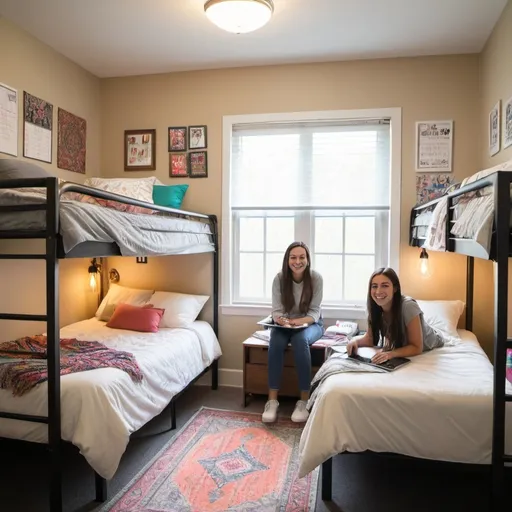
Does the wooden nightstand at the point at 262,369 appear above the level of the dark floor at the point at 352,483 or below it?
above

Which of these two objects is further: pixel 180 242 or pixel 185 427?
pixel 180 242

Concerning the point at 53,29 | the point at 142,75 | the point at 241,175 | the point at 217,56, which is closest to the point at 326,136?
the point at 241,175

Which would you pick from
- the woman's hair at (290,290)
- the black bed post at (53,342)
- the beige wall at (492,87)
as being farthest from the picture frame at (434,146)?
the black bed post at (53,342)

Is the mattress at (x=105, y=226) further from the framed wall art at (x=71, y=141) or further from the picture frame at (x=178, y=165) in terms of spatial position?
the framed wall art at (x=71, y=141)

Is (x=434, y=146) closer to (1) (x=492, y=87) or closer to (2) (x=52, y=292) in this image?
(1) (x=492, y=87)

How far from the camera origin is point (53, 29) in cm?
299

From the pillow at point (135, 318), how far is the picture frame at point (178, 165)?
4.00ft

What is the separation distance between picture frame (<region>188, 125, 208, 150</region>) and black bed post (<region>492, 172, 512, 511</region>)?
8.70ft

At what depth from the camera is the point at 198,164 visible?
3748 millimetres

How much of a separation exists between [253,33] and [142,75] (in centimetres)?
127

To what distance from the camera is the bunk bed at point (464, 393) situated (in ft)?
5.23

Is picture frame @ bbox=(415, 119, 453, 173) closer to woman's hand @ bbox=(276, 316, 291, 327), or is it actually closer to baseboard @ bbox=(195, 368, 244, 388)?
woman's hand @ bbox=(276, 316, 291, 327)

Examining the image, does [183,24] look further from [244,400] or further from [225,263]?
[244,400]

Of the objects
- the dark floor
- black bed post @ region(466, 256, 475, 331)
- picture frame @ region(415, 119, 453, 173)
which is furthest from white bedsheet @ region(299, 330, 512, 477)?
picture frame @ region(415, 119, 453, 173)
